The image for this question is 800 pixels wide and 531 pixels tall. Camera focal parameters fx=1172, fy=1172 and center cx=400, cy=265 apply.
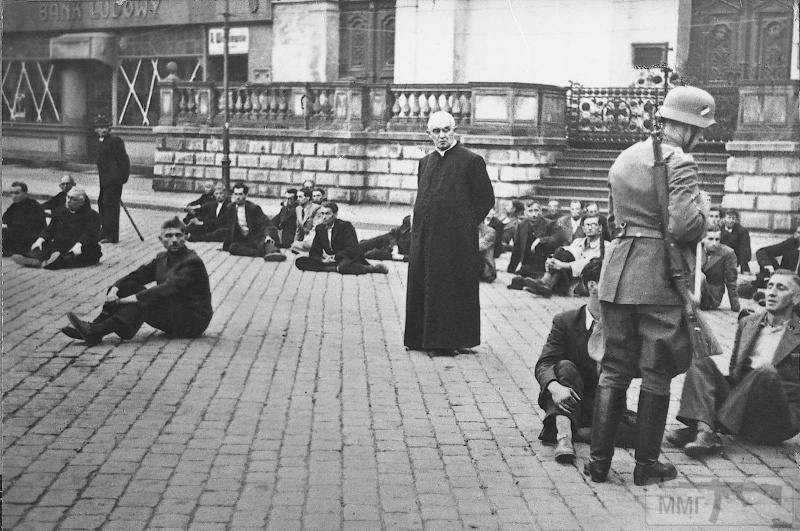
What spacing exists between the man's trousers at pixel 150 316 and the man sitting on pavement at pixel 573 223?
Answer: 21.8ft

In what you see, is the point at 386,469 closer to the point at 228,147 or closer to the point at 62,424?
the point at 62,424

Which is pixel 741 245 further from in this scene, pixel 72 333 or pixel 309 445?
pixel 309 445

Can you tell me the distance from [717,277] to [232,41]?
21.3 m

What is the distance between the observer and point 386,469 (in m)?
6.64

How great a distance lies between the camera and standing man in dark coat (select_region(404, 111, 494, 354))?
1030 centimetres

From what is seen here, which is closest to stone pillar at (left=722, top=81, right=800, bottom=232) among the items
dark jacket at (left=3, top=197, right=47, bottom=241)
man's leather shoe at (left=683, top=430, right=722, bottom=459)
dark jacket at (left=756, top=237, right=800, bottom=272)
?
dark jacket at (left=756, top=237, right=800, bottom=272)

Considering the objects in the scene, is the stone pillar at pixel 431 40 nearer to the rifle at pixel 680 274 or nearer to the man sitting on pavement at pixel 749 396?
the man sitting on pavement at pixel 749 396

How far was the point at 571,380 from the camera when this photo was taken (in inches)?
281

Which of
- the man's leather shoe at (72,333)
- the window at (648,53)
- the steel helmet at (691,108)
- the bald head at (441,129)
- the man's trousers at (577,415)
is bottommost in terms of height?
the man's leather shoe at (72,333)

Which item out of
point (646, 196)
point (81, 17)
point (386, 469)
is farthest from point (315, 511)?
point (81, 17)

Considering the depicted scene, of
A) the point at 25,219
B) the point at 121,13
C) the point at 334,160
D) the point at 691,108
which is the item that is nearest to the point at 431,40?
the point at 334,160

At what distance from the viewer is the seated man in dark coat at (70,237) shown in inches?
633

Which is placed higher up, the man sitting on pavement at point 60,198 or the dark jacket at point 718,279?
the man sitting on pavement at point 60,198

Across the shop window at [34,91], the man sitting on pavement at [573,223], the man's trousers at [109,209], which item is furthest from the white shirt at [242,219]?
the shop window at [34,91]
